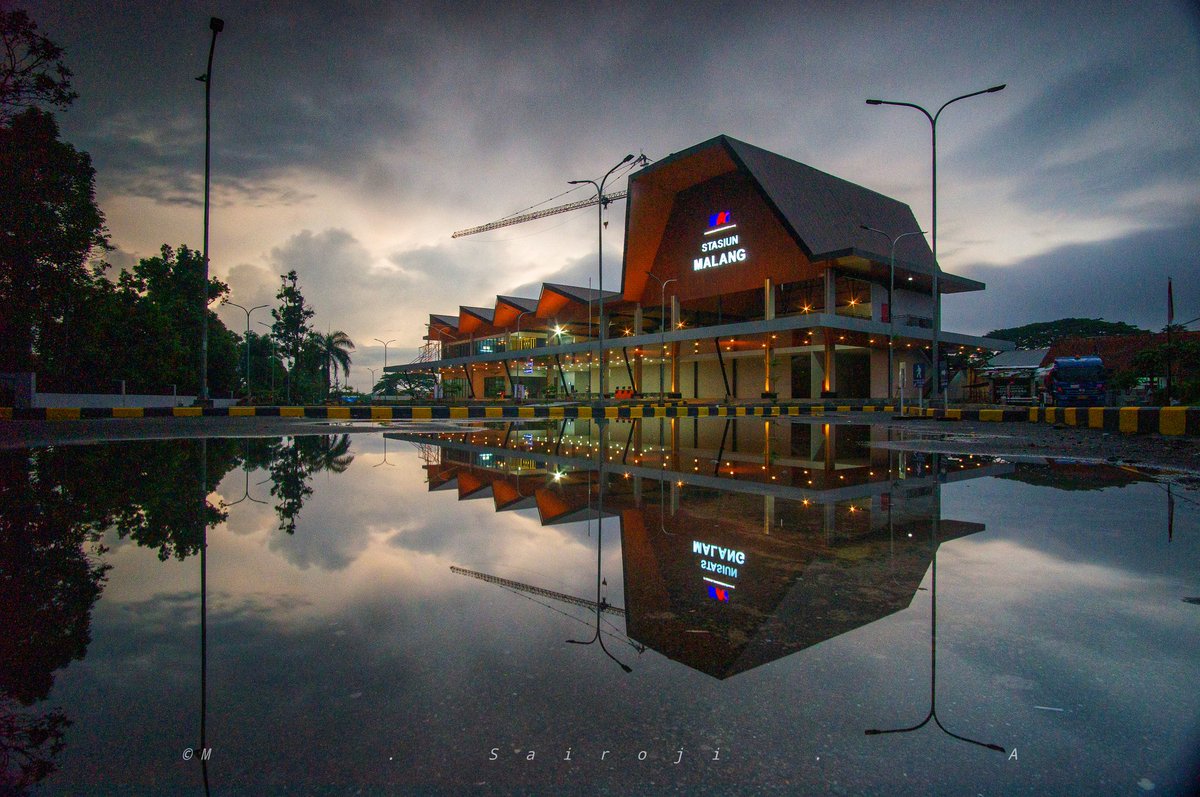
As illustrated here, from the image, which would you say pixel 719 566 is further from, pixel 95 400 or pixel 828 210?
pixel 828 210

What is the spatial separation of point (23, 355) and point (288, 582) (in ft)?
113

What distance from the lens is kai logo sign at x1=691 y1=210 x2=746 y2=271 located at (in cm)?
4119

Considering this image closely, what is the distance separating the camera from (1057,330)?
12669 centimetres

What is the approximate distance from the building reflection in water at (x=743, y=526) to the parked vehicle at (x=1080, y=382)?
27519mm

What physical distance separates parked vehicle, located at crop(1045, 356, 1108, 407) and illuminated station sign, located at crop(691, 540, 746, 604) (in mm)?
34765

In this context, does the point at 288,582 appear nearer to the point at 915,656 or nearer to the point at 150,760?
the point at 150,760

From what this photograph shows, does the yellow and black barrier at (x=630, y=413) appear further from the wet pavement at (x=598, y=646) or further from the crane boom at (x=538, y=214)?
the crane boom at (x=538, y=214)

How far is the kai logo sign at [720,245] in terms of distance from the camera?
41188 mm

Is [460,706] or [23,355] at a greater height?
[23,355]

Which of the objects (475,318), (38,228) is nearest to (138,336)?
(38,228)

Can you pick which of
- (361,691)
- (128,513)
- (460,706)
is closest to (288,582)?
(361,691)

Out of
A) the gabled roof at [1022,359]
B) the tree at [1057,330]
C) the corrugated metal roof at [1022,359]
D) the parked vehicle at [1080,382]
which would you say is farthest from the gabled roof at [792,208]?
the tree at [1057,330]

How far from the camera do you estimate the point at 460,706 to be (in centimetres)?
195

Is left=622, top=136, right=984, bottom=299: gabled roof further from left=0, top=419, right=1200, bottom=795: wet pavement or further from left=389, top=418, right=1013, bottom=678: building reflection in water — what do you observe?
left=0, top=419, right=1200, bottom=795: wet pavement
